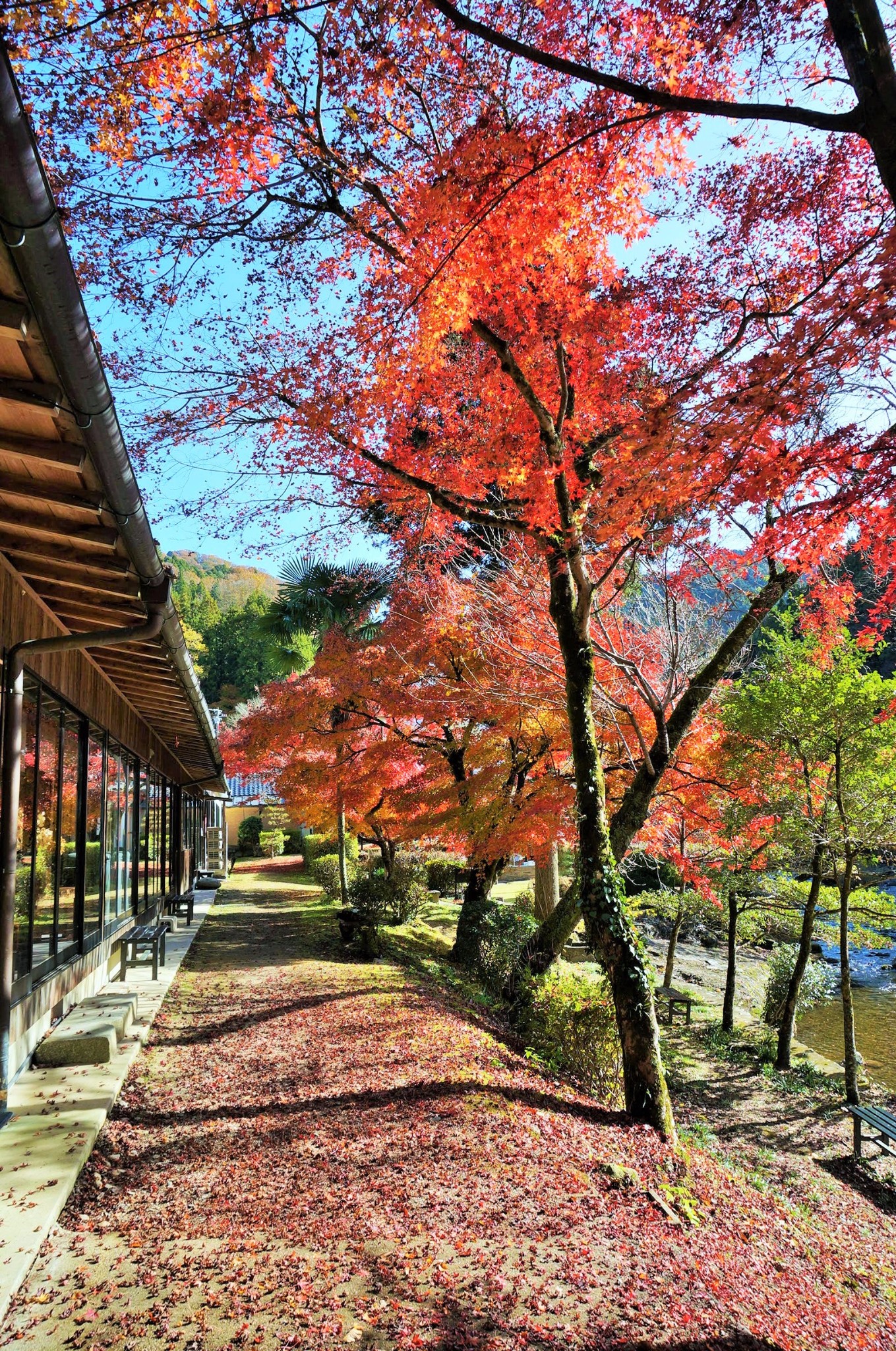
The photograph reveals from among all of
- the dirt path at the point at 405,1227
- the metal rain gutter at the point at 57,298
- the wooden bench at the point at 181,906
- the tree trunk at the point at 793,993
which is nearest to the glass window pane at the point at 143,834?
the wooden bench at the point at 181,906

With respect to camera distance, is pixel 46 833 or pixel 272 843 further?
pixel 272 843

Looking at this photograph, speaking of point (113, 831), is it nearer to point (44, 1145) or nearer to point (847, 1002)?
point (44, 1145)

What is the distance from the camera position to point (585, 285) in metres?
7.29

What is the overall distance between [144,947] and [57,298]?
31.6 feet

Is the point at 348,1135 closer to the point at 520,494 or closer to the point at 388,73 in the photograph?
the point at 520,494

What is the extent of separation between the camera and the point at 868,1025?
45.4ft

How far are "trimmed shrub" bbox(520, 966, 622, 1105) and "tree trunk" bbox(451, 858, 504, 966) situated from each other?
4417 millimetres

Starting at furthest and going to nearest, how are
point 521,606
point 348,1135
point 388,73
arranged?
point 521,606 < point 388,73 < point 348,1135

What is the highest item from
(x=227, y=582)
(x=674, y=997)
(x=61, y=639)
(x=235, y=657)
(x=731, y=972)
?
(x=227, y=582)

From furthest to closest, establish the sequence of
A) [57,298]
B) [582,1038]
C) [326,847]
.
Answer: [326,847] → [582,1038] → [57,298]

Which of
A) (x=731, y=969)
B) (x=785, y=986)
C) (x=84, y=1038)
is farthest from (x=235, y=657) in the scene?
(x=84, y=1038)

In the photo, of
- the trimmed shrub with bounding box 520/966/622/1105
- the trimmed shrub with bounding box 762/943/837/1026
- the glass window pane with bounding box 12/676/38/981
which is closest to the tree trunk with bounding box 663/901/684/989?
the trimmed shrub with bounding box 762/943/837/1026

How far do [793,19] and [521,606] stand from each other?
18.7ft

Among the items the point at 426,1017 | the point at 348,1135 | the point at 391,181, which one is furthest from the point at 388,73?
the point at 426,1017
